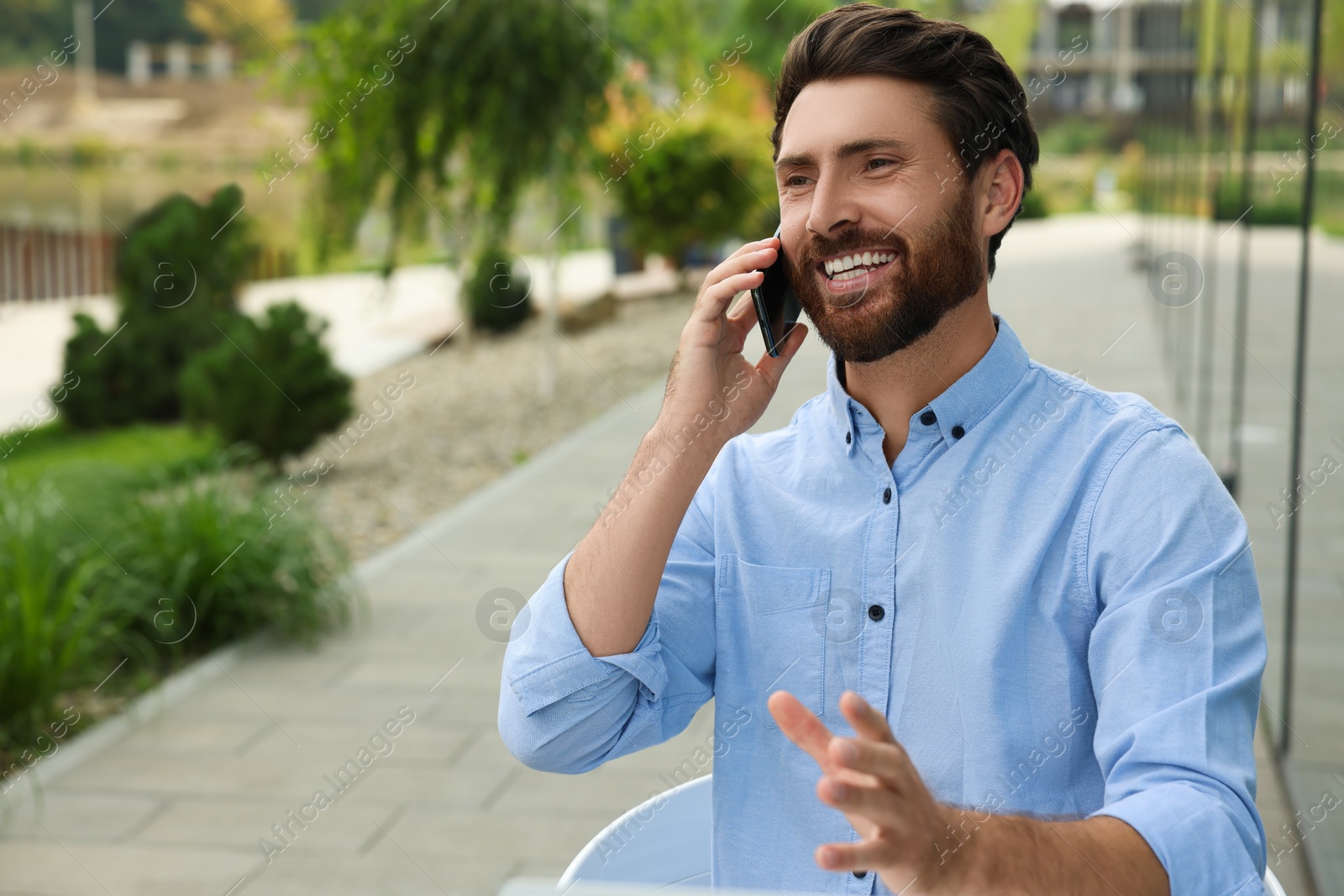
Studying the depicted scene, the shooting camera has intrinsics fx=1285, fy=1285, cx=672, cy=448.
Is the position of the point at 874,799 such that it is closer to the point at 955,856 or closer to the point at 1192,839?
the point at 955,856

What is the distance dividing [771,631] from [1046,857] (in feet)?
2.11

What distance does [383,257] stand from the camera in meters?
9.80

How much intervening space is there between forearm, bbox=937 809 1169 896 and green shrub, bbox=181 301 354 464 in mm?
6946

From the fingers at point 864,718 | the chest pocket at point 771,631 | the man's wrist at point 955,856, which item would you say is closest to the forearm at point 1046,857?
the man's wrist at point 955,856

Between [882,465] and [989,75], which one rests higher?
[989,75]

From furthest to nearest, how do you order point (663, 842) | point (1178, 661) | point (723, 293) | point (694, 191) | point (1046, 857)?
point (694, 191) < point (663, 842) < point (723, 293) < point (1178, 661) < point (1046, 857)

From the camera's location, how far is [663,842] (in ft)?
6.47

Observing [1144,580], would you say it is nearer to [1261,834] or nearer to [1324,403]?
[1261,834]

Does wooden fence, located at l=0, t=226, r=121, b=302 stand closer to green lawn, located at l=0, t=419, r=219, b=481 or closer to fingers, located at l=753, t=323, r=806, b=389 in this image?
green lawn, located at l=0, t=419, r=219, b=481

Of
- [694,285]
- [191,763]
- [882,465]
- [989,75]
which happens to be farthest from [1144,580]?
[694,285]

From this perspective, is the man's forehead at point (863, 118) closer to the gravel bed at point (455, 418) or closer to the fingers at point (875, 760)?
the fingers at point (875, 760)

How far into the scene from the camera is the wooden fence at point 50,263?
21.5 m

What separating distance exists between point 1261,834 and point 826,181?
3.02 feet

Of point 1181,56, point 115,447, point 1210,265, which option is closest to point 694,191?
point 1181,56
